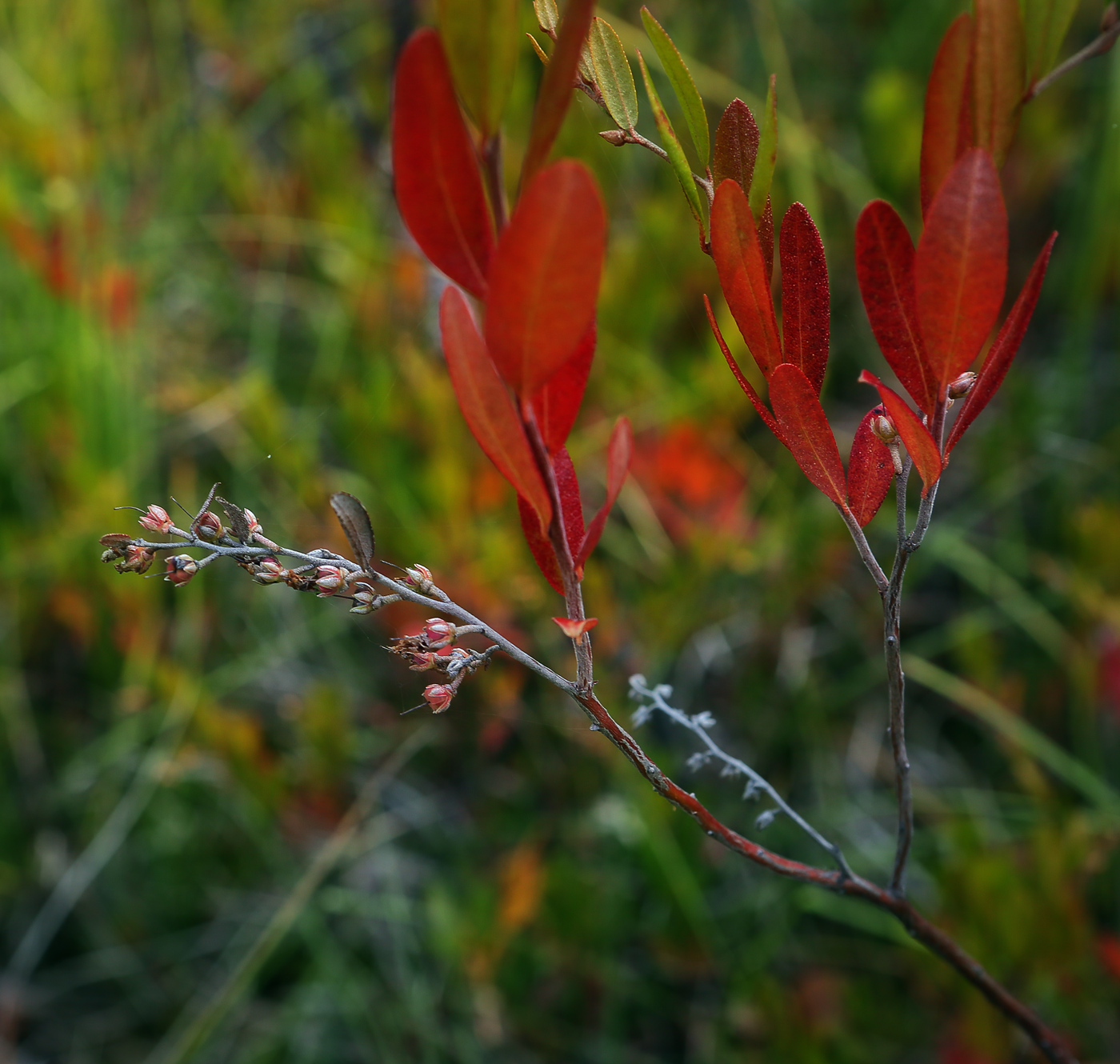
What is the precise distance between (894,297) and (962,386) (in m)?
0.05

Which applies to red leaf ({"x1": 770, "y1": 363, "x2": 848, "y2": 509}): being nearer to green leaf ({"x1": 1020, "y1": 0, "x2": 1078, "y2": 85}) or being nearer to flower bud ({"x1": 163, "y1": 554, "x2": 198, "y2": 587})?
green leaf ({"x1": 1020, "y1": 0, "x2": 1078, "y2": 85})

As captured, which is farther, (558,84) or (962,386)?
(962,386)

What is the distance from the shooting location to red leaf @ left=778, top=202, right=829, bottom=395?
1.24 ft

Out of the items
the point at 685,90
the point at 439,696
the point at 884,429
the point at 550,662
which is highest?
the point at 685,90

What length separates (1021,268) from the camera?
5.24 ft

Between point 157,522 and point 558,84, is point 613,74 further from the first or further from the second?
point 157,522

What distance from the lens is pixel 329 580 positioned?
36cm

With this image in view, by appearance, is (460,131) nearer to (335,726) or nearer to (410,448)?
(335,726)

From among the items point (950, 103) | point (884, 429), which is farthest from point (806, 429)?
point (950, 103)

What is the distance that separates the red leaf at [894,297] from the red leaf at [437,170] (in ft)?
0.53

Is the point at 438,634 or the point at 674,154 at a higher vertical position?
the point at 674,154

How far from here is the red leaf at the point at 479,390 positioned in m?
0.32

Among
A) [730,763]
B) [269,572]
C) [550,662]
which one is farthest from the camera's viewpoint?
[550,662]

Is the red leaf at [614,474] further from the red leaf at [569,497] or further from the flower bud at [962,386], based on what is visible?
the flower bud at [962,386]
